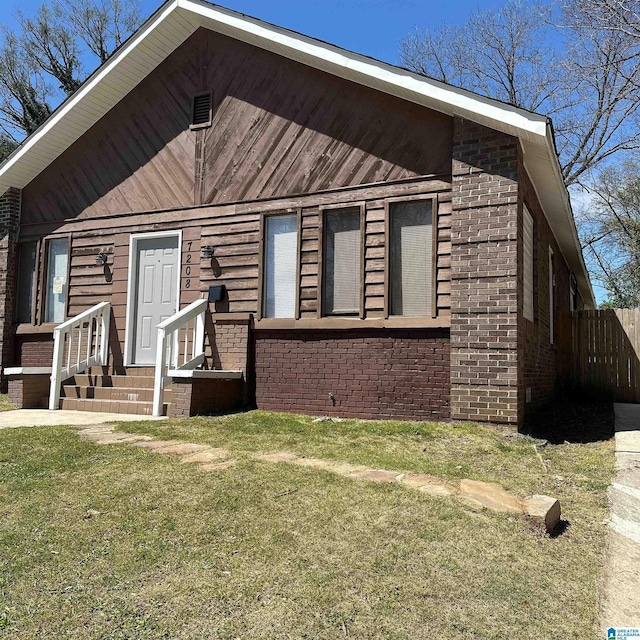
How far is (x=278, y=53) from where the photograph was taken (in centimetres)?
824

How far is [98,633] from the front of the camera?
2039 millimetres

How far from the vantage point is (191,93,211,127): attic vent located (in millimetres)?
8836

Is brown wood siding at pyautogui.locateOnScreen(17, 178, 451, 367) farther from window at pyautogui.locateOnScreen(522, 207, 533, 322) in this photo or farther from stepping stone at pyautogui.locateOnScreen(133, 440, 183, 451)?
stepping stone at pyautogui.locateOnScreen(133, 440, 183, 451)

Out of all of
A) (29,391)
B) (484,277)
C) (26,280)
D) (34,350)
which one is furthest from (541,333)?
(26,280)

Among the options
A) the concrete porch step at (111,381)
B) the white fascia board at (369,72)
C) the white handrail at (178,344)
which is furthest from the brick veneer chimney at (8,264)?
the white fascia board at (369,72)

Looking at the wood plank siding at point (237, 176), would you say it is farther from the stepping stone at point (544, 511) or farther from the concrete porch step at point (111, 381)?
the stepping stone at point (544, 511)

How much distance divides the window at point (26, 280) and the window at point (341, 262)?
568 cm

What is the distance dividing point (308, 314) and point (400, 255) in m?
1.49

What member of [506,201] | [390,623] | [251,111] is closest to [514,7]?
[251,111]

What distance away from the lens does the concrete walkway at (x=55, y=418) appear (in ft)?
20.9

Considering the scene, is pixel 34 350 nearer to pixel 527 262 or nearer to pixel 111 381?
pixel 111 381

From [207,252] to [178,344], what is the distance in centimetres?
144

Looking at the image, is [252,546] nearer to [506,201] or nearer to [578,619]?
[578,619]

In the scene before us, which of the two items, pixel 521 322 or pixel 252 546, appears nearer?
pixel 252 546
